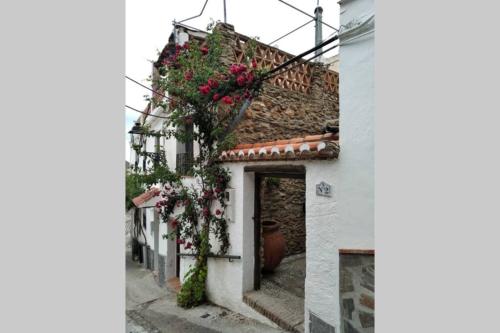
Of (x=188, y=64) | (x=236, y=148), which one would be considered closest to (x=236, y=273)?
(x=236, y=148)

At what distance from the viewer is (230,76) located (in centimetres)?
521

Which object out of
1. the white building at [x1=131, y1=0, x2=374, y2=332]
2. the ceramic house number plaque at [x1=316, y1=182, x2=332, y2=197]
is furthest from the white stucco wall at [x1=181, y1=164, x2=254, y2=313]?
the ceramic house number plaque at [x1=316, y1=182, x2=332, y2=197]

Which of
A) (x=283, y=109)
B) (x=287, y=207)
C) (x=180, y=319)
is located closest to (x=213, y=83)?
(x=283, y=109)

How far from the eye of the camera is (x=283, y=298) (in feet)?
16.1

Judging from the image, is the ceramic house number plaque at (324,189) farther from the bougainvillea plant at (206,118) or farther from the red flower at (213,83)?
the red flower at (213,83)

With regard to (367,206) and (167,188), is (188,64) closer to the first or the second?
(167,188)

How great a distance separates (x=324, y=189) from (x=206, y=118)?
10.4 feet

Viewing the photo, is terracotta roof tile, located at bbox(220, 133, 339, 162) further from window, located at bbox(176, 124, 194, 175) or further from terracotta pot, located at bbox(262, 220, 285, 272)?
window, located at bbox(176, 124, 194, 175)

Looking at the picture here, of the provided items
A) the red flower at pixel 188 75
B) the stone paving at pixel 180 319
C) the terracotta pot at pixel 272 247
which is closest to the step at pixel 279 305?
the stone paving at pixel 180 319

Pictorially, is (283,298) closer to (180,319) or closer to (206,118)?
(180,319)

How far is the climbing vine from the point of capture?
209 inches

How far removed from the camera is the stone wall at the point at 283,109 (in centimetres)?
594

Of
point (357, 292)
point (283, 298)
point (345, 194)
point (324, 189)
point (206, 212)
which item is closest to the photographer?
point (357, 292)

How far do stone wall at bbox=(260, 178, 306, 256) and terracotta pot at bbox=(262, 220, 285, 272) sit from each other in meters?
0.89
